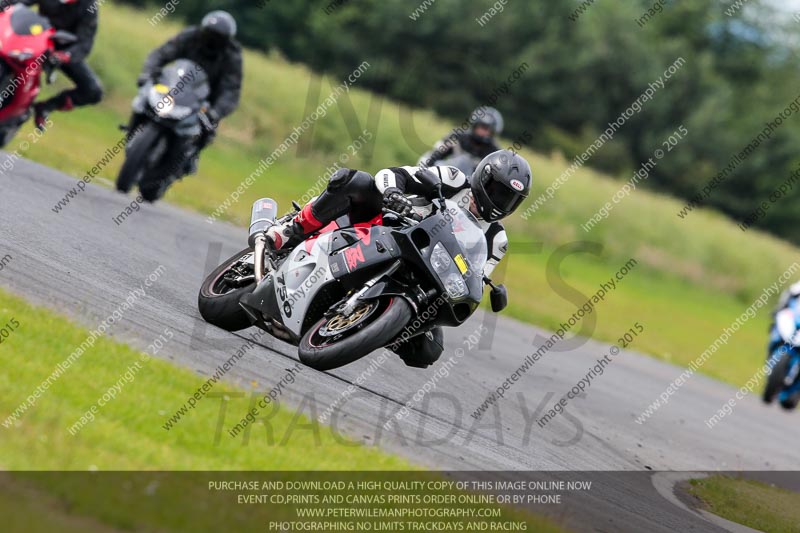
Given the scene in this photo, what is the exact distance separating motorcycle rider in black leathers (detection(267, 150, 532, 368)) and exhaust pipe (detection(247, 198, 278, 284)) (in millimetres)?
96

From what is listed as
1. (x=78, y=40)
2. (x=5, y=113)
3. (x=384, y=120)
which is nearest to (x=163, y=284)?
(x=5, y=113)

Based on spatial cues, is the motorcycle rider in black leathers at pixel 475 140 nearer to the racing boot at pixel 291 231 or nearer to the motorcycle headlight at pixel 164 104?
the motorcycle headlight at pixel 164 104

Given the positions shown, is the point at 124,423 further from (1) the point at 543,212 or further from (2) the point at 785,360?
(1) the point at 543,212

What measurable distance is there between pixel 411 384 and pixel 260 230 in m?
1.80

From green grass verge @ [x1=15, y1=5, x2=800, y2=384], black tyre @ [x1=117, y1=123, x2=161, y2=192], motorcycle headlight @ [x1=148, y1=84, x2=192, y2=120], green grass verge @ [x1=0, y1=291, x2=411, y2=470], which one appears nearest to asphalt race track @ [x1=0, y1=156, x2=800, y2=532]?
green grass verge @ [x1=0, y1=291, x2=411, y2=470]

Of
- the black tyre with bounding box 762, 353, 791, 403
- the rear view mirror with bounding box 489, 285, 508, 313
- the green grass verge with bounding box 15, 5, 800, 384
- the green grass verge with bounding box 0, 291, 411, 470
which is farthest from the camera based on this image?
the green grass verge with bounding box 15, 5, 800, 384

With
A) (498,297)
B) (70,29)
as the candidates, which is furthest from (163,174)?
(498,297)

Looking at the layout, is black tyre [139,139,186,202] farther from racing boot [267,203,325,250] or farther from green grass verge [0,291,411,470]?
green grass verge [0,291,411,470]

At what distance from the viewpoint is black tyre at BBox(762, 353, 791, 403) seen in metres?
13.6

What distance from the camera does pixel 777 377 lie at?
537 inches

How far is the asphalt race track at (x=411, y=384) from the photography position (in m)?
7.50

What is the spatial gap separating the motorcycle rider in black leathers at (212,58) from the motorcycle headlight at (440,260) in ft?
22.0

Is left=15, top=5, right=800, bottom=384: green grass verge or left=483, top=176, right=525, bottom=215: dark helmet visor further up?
left=483, top=176, right=525, bottom=215: dark helmet visor
